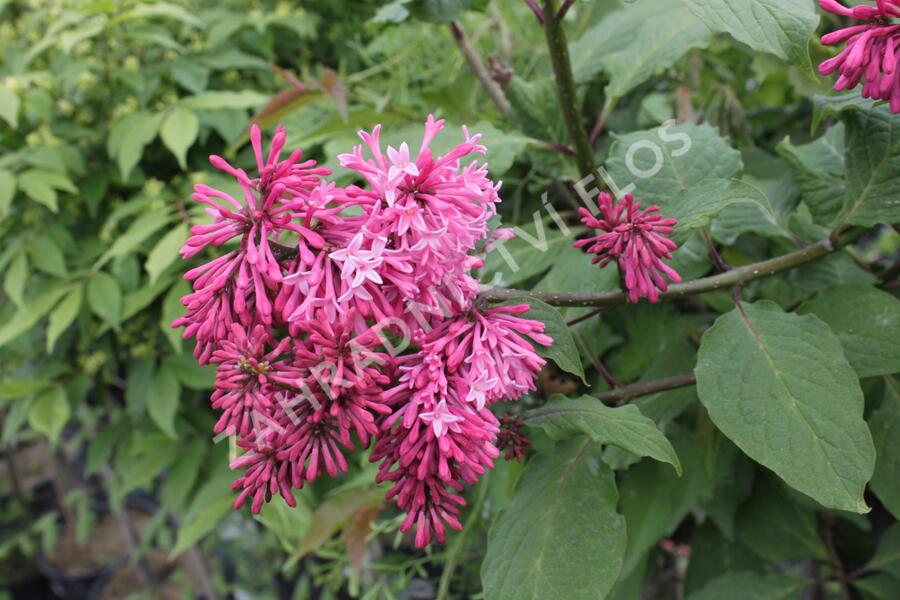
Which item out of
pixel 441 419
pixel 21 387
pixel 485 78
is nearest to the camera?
pixel 441 419

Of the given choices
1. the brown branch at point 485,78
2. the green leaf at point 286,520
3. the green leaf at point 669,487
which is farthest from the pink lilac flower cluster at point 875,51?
the green leaf at point 286,520

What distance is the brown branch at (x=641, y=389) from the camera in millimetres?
615

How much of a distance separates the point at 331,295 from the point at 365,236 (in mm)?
40

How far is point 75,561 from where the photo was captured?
2689 millimetres

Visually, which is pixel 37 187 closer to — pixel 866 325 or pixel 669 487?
pixel 669 487

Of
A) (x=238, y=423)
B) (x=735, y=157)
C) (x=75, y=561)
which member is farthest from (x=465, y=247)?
→ (x=75, y=561)

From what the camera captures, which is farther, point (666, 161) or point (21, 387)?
point (21, 387)

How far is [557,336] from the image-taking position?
508 mm

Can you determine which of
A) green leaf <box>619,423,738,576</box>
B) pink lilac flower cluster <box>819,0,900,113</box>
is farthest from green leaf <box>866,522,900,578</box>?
pink lilac flower cluster <box>819,0,900,113</box>

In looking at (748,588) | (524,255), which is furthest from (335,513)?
(748,588)

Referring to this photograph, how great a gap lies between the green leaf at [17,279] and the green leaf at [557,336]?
91cm

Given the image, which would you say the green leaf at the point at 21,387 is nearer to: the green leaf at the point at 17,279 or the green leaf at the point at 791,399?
the green leaf at the point at 17,279

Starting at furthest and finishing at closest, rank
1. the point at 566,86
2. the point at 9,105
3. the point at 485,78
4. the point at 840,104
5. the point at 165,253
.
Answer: the point at 9,105 → the point at 165,253 → the point at 485,78 → the point at 566,86 → the point at 840,104

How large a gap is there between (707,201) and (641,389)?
17cm
